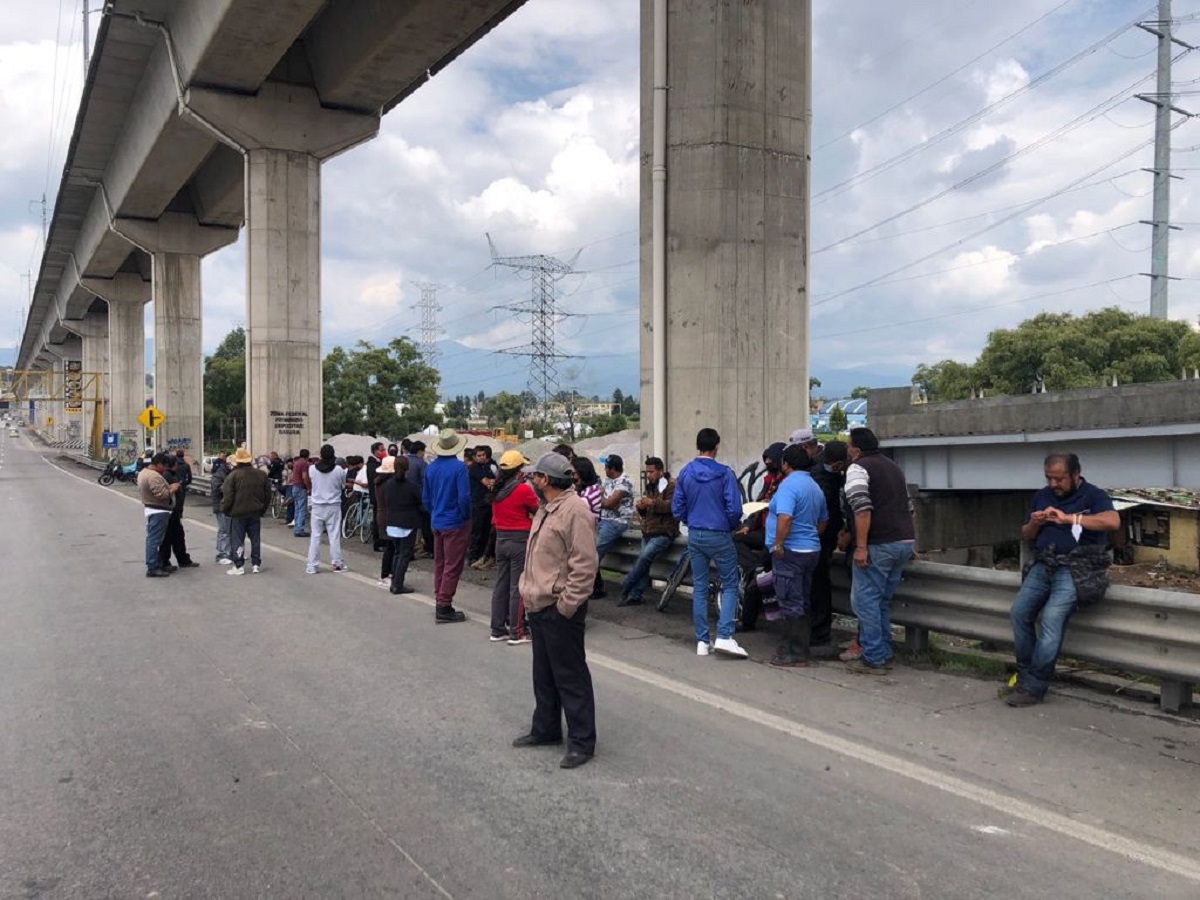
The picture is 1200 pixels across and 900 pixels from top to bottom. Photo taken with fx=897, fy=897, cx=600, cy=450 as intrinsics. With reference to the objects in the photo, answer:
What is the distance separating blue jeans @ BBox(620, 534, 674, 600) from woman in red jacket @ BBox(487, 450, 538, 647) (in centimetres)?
196

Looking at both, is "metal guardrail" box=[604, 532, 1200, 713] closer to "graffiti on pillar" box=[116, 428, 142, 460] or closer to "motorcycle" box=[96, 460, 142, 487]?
"motorcycle" box=[96, 460, 142, 487]

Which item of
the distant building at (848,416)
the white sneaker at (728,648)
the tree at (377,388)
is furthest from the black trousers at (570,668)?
the distant building at (848,416)

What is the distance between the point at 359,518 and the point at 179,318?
93.2 feet

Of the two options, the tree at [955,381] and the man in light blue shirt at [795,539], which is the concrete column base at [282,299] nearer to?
the man in light blue shirt at [795,539]

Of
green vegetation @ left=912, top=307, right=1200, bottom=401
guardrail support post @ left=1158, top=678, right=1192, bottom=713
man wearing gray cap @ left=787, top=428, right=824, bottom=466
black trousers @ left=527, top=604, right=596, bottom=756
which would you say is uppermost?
green vegetation @ left=912, top=307, right=1200, bottom=401

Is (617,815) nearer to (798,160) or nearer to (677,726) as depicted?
(677,726)

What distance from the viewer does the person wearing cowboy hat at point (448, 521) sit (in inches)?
369

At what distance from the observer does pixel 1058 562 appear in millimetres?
6035

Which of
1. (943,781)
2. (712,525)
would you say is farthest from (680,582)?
(943,781)

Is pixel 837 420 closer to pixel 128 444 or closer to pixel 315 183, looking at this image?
pixel 128 444

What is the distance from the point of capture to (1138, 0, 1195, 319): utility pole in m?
50.9

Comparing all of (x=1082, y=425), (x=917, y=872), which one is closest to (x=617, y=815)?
(x=917, y=872)

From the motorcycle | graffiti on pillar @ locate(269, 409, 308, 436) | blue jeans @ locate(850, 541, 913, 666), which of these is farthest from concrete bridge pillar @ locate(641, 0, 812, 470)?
the motorcycle

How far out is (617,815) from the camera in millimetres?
4391
